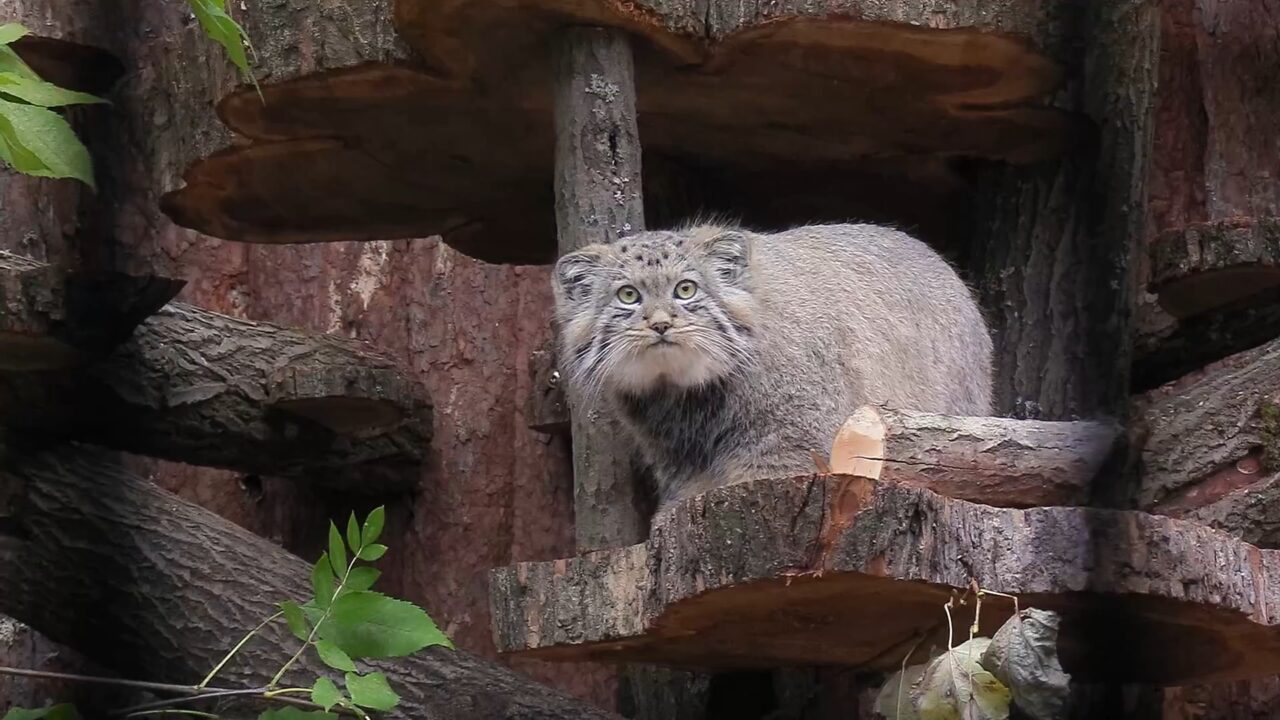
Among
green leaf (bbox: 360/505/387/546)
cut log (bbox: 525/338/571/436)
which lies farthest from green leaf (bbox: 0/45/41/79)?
cut log (bbox: 525/338/571/436)

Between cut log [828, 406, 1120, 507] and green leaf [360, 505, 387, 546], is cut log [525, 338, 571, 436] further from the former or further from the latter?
green leaf [360, 505, 387, 546]

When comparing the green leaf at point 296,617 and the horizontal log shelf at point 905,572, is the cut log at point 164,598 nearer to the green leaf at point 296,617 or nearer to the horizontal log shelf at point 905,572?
the horizontal log shelf at point 905,572

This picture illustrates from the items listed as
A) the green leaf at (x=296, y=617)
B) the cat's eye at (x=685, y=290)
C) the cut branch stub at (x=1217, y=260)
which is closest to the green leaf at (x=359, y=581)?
the green leaf at (x=296, y=617)

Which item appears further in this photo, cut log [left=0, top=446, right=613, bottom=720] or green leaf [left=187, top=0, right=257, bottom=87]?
cut log [left=0, top=446, right=613, bottom=720]

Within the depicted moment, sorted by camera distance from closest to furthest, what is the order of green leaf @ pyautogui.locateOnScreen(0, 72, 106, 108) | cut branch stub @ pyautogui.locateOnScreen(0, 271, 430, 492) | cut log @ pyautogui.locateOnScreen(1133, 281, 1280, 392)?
green leaf @ pyautogui.locateOnScreen(0, 72, 106, 108), cut branch stub @ pyautogui.locateOnScreen(0, 271, 430, 492), cut log @ pyautogui.locateOnScreen(1133, 281, 1280, 392)

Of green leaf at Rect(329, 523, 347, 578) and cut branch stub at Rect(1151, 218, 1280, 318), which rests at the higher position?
cut branch stub at Rect(1151, 218, 1280, 318)

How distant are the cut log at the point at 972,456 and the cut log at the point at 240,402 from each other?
226cm

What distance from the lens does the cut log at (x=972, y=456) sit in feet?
11.7

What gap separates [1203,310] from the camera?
5090 mm

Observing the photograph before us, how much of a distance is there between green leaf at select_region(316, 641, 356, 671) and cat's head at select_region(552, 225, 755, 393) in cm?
137

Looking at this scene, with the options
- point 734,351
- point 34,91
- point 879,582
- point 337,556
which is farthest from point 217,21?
point 734,351

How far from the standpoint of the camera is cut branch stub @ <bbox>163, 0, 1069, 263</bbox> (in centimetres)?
427

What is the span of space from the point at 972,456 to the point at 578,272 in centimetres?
109

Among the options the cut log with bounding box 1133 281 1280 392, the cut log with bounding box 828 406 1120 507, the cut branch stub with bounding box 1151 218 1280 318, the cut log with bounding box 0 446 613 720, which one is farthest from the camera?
the cut log with bounding box 1133 281 1280 392
